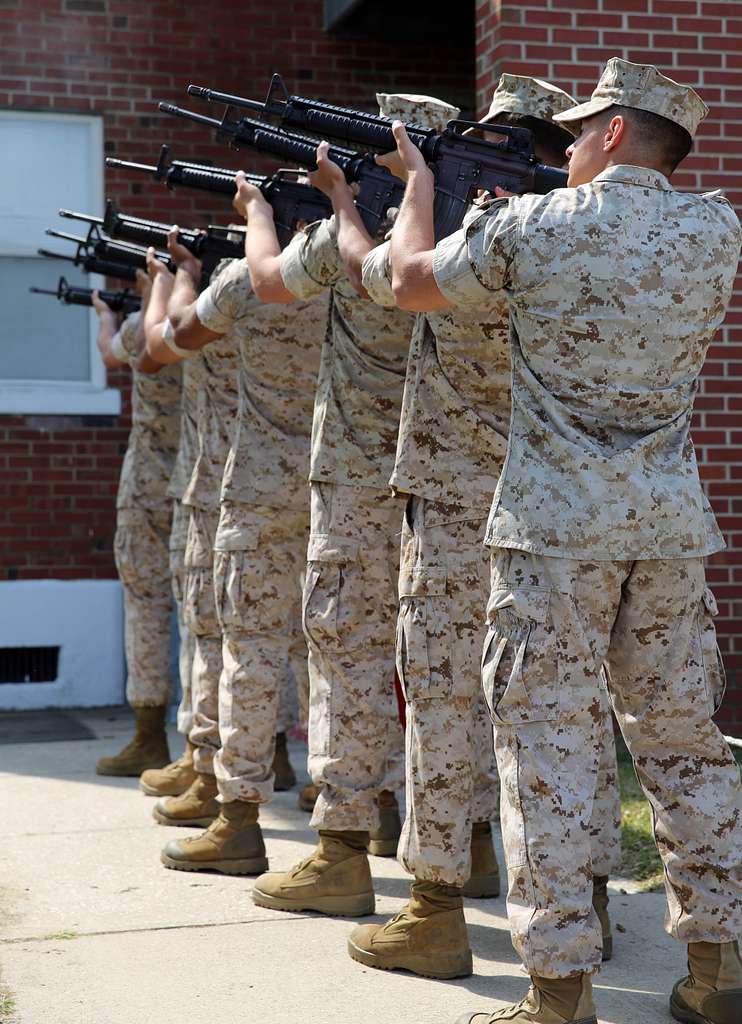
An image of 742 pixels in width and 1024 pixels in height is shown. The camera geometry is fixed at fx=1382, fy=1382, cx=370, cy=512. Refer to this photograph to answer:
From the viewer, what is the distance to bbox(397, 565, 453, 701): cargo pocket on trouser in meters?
3.42

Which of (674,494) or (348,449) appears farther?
(348,449)

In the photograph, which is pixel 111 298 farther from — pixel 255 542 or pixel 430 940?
pixel 430 940

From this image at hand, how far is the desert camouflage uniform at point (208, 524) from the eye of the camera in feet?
16.8

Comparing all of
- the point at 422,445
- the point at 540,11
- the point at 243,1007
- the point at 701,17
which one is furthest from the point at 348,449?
the point at 701,17

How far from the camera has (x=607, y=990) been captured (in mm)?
3428

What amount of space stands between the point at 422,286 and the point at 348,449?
3.28 feet

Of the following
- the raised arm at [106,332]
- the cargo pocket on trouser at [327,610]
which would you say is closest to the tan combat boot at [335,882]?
the cargo pocket on trouser at [327,610]

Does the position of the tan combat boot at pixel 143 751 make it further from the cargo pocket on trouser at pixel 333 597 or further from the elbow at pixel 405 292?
the elbow at pixel 405 292

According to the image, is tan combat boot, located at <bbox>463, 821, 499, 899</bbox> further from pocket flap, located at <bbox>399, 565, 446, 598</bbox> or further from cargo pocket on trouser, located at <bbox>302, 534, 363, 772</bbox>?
pocket flap, located at <bbox>399, 565, 446, 598</bbox>

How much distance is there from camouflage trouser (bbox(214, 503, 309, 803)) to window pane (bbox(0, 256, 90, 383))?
3963mm

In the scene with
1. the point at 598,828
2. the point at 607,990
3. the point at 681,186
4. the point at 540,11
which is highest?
the point at 540,11

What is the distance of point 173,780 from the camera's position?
559 cm

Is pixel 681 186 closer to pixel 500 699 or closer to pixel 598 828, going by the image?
pixel 598 828

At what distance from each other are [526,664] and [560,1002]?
70 centimetres
